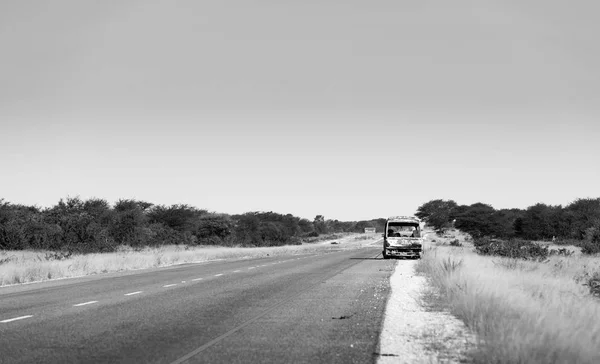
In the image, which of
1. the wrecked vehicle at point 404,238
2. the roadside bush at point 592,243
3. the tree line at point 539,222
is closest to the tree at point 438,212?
the tree line at point 539,222

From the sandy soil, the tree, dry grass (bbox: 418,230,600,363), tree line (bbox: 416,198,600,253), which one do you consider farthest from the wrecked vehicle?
the tree

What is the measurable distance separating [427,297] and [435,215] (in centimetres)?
14453

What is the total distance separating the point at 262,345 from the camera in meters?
9.30

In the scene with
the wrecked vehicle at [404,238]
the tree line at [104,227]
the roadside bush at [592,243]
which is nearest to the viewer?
the wrecked vehicle at [404,238]

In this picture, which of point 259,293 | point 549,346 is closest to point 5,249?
point 259,293

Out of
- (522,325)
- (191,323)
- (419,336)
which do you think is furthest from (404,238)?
(522,325)

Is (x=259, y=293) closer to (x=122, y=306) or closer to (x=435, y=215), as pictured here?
(x=122, y=306)

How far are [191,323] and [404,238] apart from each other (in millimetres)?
31684

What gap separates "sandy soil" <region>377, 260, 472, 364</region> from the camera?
828 centimetres

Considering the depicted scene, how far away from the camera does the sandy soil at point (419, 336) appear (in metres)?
8.28

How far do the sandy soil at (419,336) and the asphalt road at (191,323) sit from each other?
28 cm

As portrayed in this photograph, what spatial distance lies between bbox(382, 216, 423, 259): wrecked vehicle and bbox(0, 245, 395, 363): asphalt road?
21.7 m

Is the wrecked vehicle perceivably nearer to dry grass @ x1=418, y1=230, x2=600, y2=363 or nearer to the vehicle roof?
the vehicle roof

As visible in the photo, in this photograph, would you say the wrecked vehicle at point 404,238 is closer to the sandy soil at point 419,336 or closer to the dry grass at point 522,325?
the dry grass at point 522,325
